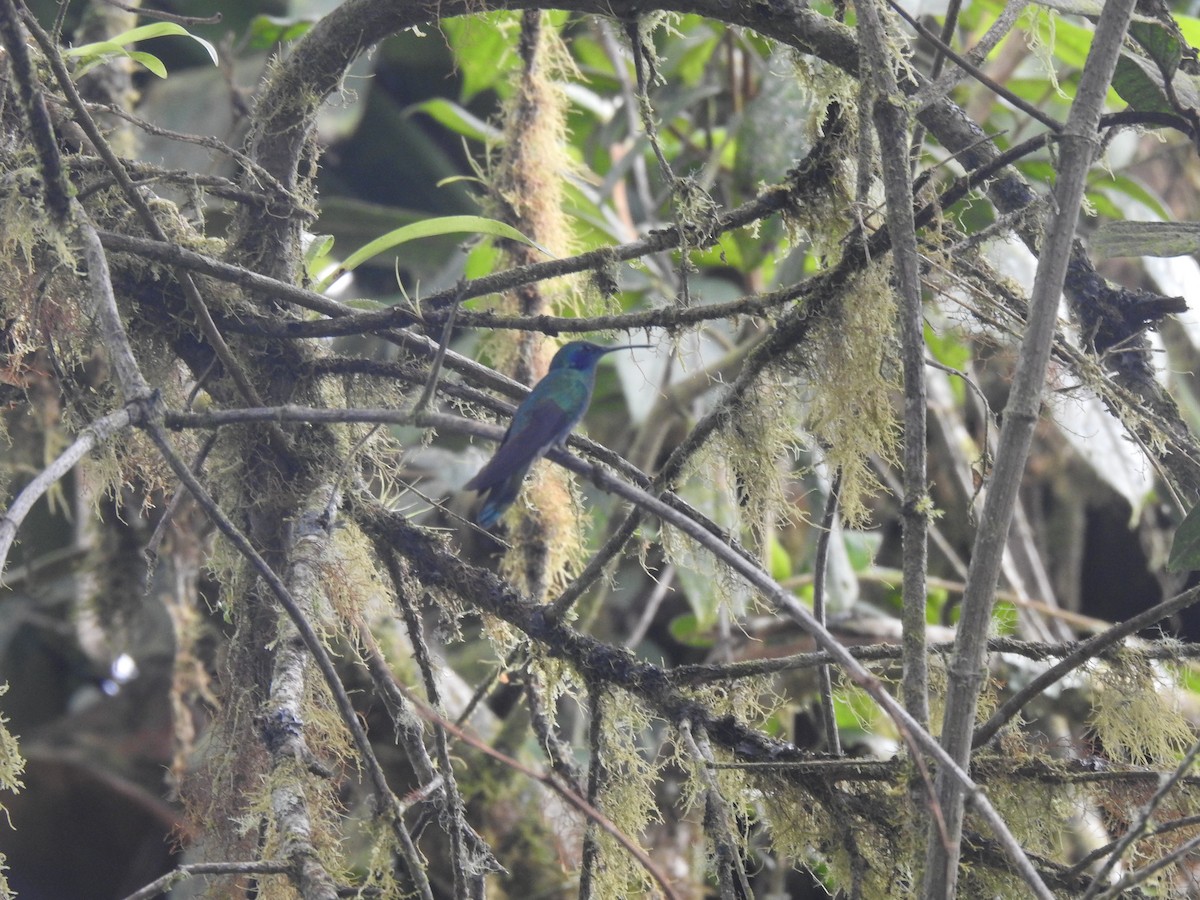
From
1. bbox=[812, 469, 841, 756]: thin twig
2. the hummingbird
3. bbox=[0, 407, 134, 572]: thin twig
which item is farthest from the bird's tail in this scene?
bbox=[0, 407, 134, 572]: thin twig

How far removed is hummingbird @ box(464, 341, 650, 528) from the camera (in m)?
2.09

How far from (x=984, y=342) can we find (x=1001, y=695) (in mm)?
2820

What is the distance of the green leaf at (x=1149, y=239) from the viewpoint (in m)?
1.84

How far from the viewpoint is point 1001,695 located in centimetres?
450

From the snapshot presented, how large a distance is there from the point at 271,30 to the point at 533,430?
3.35 meters

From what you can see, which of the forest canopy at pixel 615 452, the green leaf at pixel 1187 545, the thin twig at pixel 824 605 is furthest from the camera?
the thin twig at pixel 824 605

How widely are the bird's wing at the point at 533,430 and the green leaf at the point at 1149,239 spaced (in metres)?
1.04

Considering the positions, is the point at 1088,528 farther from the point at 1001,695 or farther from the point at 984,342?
the point at 984,342

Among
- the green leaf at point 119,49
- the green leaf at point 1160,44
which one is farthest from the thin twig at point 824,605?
the green leaf at point 119,49

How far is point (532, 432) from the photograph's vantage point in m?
2.13

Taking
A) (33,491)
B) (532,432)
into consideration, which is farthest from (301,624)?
(532,432)

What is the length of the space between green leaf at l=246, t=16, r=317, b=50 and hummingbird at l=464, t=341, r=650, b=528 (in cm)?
274

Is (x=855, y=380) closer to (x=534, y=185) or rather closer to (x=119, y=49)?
(x=119, y=49)

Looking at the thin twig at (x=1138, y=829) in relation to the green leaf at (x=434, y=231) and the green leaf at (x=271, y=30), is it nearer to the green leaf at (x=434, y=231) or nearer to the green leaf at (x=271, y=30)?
the green leaf at (x=434, y=231)
